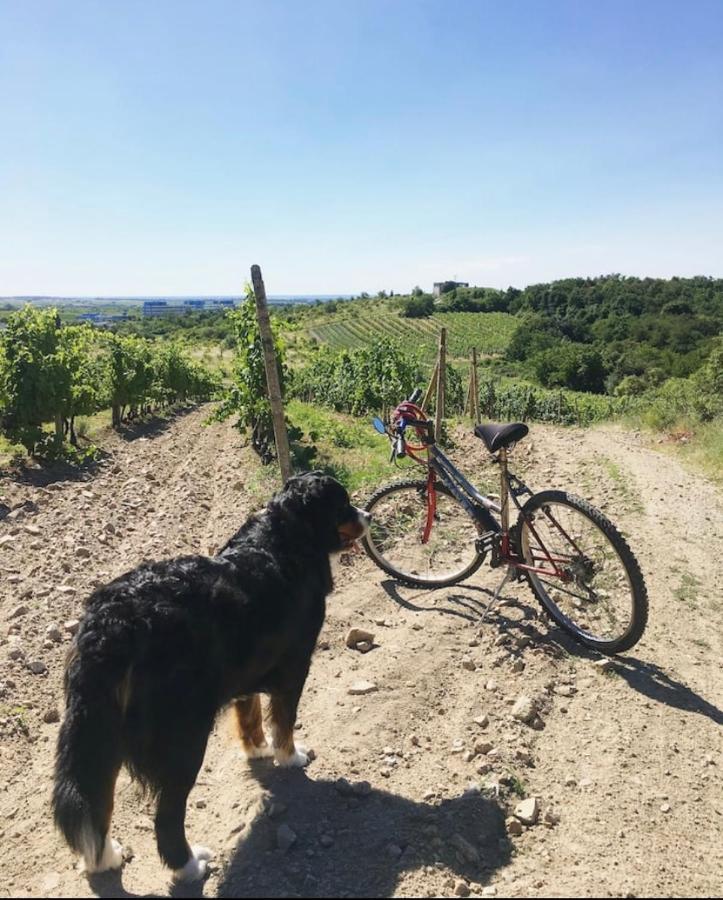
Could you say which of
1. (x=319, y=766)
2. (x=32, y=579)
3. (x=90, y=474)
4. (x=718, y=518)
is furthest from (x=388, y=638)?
(x=90, y=474)

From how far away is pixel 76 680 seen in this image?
2105mm

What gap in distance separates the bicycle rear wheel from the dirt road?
0.19 m

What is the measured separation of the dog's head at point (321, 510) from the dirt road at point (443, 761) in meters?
1.14

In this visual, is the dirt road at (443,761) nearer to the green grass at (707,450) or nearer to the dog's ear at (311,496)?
the dog's ear at (311,496)

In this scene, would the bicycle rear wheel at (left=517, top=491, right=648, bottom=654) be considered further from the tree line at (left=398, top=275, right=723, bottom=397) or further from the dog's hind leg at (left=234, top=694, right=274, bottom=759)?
the tree line at (left=398, top=275, right=723, bottom=397)

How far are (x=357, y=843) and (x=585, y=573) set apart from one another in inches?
92.4

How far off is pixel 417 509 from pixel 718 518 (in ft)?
12.3

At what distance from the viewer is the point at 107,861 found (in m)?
2.43

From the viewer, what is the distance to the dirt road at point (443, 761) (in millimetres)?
2428

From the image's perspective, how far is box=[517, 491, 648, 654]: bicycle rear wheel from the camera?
3779mm

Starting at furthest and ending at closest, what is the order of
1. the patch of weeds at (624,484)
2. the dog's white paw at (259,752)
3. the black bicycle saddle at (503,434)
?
the patch of weeds at (624,484) → the black bicycle saddle at (503,434) → the dog's white paw at (259,752)

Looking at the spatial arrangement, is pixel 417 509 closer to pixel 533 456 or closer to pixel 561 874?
pixel 561 874

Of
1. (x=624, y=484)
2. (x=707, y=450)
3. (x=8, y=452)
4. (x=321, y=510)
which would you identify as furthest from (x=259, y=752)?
(x=8, y=452)

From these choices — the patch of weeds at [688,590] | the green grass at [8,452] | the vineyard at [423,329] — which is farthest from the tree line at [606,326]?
the patch of weeds at [688,590]
